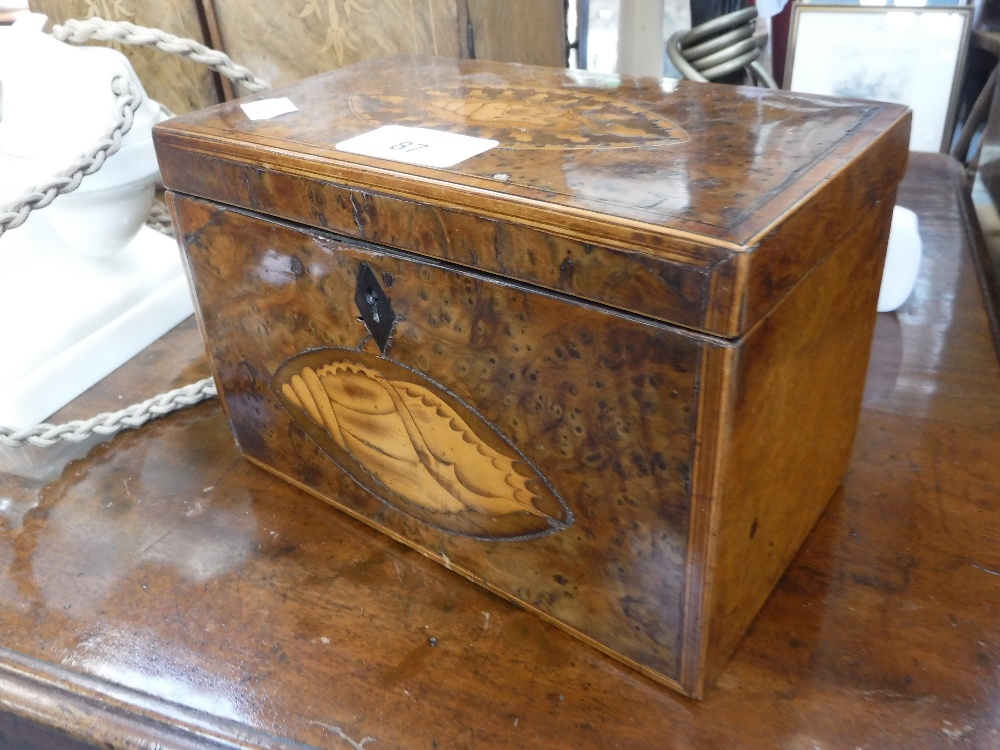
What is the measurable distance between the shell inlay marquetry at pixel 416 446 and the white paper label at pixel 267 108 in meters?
0.17

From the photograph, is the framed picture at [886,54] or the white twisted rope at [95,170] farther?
the framed picture at [886,54]

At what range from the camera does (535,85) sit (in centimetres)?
62

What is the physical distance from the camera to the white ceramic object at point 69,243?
0.72 m

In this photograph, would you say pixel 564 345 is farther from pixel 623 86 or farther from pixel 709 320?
pixel 623 86

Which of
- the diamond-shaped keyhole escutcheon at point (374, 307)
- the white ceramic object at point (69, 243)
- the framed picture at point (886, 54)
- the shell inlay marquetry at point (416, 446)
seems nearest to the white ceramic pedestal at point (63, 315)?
the white ceramic object at point (69, 243)

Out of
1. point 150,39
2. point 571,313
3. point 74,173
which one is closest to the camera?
point 571,313

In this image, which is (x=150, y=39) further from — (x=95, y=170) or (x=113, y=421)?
(x=113, y=421)

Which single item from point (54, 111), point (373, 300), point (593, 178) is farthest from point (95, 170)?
point (593, 178)

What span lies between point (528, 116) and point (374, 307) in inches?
6.6

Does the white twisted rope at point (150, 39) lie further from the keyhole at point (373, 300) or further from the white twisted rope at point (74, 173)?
the keyhole at point (373, 300)

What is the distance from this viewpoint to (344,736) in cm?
46

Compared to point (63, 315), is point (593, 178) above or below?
above

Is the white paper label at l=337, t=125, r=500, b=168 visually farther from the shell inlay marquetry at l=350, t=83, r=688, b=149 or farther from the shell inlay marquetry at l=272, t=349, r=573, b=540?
the shell inlay marquetry at l=272, t=349, r=573, b=540

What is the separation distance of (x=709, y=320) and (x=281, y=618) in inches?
13.8
